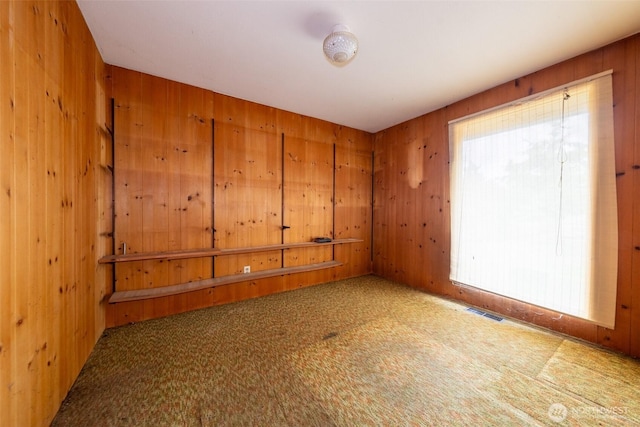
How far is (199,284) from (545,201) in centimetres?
362

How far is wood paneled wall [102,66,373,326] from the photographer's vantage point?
7.82 feet

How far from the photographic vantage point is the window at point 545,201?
197 centimetres

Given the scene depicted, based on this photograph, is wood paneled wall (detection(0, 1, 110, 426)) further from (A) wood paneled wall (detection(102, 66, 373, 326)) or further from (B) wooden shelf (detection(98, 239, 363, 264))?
(A) wood paneled wall (detection(102, 66, 373, 326))

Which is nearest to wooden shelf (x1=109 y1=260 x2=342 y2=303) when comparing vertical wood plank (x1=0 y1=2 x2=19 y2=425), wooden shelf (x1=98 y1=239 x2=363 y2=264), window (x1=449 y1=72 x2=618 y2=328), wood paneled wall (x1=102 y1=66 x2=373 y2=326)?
wood paneled wall (x1=102 y1=66 x2=373 y2=326)

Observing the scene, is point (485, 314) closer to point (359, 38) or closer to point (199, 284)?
point (359, 38)

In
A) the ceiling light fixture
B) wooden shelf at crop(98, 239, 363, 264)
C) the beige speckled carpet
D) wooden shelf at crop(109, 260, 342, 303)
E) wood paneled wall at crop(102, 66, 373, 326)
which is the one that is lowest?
the beige speckled carpet

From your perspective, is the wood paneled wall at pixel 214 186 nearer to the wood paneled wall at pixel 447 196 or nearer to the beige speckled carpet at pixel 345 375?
the beige speckled carpet at pixel 345 375

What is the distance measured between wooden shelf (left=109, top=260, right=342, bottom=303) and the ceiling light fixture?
2476 millimetres

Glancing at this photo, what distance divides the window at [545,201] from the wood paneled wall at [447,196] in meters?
0.08

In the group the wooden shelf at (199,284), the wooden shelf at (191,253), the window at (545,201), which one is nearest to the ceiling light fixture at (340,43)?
the window at (545,201)

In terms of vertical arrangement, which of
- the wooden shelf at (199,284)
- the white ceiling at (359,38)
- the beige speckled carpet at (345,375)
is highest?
the white ceiling at (359,38)

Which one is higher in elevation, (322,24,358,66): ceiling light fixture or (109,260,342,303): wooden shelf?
(322,24,358,66): ceiling light fixture

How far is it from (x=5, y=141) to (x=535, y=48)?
3467 millimetres

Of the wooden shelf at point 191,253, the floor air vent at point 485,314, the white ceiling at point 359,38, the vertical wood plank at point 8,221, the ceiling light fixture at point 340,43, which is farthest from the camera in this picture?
the floor air vent at point 485,314
